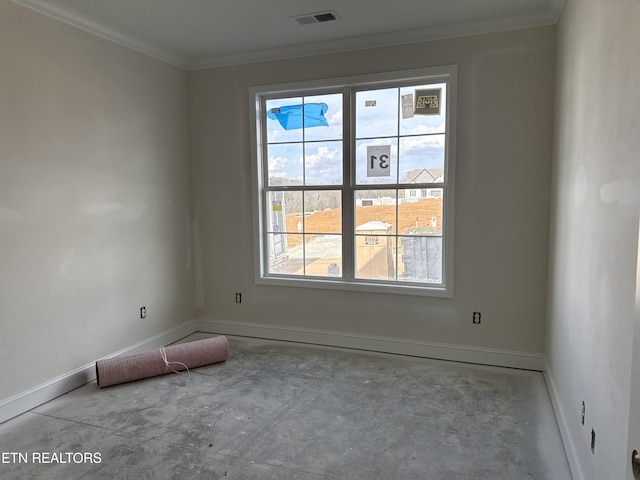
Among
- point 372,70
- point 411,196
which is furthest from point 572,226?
point 372,70

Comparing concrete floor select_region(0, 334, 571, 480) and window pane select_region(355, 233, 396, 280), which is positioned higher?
window pane select_region(355, 233, 396, 280)

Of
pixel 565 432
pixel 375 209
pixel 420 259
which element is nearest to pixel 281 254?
pixel 375 209

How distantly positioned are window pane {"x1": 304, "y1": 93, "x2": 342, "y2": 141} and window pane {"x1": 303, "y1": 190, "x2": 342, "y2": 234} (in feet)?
1.72

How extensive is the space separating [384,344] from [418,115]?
81.2 inches

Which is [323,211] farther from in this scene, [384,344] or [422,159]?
[384,344]

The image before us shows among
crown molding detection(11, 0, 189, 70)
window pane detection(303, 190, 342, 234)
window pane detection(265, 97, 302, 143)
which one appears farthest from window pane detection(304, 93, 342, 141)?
crown molding detection(11, 0, 189, 70)

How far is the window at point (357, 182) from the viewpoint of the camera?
146 inches

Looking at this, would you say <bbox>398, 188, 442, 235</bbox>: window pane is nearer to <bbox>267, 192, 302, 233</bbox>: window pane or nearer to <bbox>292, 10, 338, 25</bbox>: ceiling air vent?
<bbox>267, 192, 302, 233</bbox>: window pane

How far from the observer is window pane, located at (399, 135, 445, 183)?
369cm

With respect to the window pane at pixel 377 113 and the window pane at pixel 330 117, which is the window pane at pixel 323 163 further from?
the window pane at pixel 377 113

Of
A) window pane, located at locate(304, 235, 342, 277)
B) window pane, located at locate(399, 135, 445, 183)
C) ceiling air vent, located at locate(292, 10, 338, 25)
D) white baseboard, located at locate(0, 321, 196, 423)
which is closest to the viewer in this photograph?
white baseboard, located at locate(0, 321, 196, 423)

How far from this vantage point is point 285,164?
13.9 feet

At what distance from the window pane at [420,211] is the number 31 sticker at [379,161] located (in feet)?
0.80

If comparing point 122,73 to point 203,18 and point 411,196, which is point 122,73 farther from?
point 411,196
